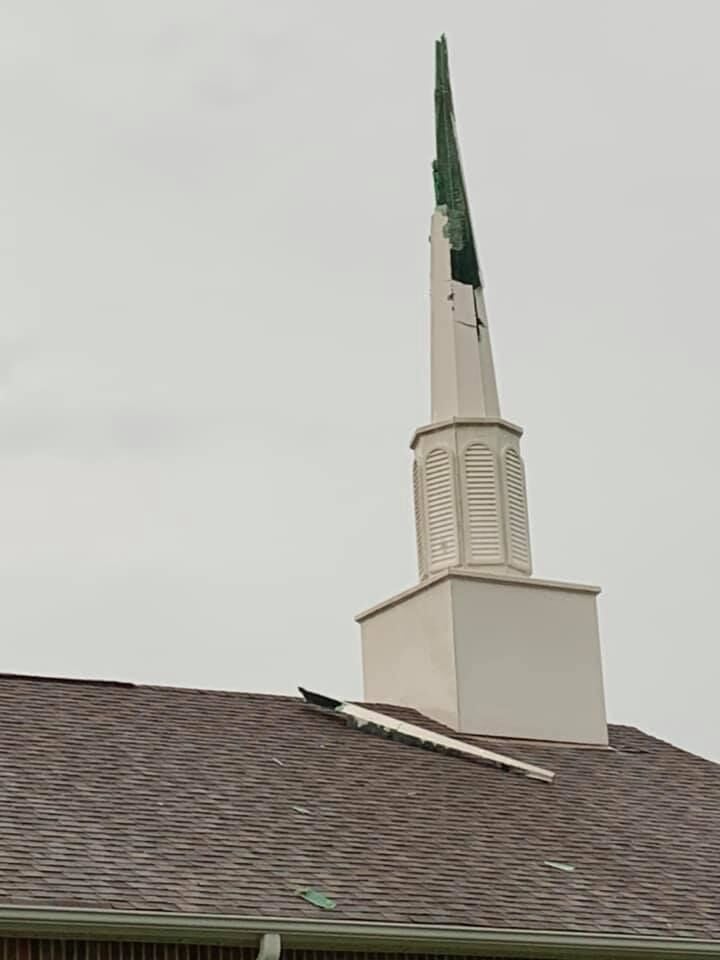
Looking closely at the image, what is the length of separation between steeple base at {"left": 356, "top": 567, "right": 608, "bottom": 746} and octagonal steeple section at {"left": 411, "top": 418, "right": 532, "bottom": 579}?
0.32 meters

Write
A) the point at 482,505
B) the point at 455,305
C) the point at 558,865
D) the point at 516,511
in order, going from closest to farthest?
the point at 558,865
the point at 482,505
the point at 516,511
the point at 455,305

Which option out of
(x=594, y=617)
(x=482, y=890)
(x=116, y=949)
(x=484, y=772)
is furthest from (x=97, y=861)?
(x=594, y=617)

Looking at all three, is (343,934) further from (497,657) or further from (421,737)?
(497,657)

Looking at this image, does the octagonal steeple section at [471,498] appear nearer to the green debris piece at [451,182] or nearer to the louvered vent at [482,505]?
the louvered vent at [482,505]

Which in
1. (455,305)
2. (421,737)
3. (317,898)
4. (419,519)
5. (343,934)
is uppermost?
(455,305)

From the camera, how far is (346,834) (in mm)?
13320

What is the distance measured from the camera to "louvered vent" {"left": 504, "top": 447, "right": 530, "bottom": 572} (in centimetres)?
1828

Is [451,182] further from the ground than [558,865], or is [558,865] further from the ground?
[451,182]

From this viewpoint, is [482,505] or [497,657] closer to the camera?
[497,657]

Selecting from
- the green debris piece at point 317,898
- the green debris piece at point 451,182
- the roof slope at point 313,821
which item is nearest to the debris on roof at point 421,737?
the roof slope at point 313,821

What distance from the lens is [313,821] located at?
1344 centimetres

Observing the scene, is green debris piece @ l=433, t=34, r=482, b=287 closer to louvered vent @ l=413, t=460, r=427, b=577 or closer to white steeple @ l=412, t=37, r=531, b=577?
white steeple @ l=412, t=37, r=531, b=577

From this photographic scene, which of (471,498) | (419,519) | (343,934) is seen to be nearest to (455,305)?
(471,498)

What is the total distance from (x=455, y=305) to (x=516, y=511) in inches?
80.5
